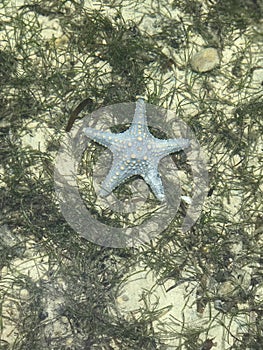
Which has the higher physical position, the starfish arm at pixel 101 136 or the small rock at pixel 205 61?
the small rock at pixel 205 61

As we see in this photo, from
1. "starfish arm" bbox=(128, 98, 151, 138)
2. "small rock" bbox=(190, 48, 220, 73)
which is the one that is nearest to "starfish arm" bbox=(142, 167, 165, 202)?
"starfish arm" bbox=(128, 98, 151, 138)

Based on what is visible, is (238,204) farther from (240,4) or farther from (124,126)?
(240,4)

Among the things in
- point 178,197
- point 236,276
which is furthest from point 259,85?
point 236,276

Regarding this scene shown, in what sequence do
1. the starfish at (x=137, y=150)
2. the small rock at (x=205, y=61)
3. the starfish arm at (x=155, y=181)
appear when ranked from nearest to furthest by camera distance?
the starfish at (x=137, y=150) < the starfish arm at (x=155, y=181) < the small rock at (x=205, y=61)

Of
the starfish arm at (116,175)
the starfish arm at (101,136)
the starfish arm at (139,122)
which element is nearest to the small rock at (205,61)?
the starfish arm at (139,122)

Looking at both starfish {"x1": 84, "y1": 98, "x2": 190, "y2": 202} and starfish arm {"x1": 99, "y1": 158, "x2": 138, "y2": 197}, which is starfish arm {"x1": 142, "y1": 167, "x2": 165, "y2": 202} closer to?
starfish {"x1": 84, "y1": 98, "x2": 190, "y2": 202}

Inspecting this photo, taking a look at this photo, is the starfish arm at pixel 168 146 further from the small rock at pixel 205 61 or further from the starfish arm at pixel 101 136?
the small rock at pixel 205 61

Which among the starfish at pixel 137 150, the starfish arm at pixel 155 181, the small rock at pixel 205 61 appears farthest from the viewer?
the small rock at pixel 205 61

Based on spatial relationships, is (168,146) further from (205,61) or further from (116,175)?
(205,61)
